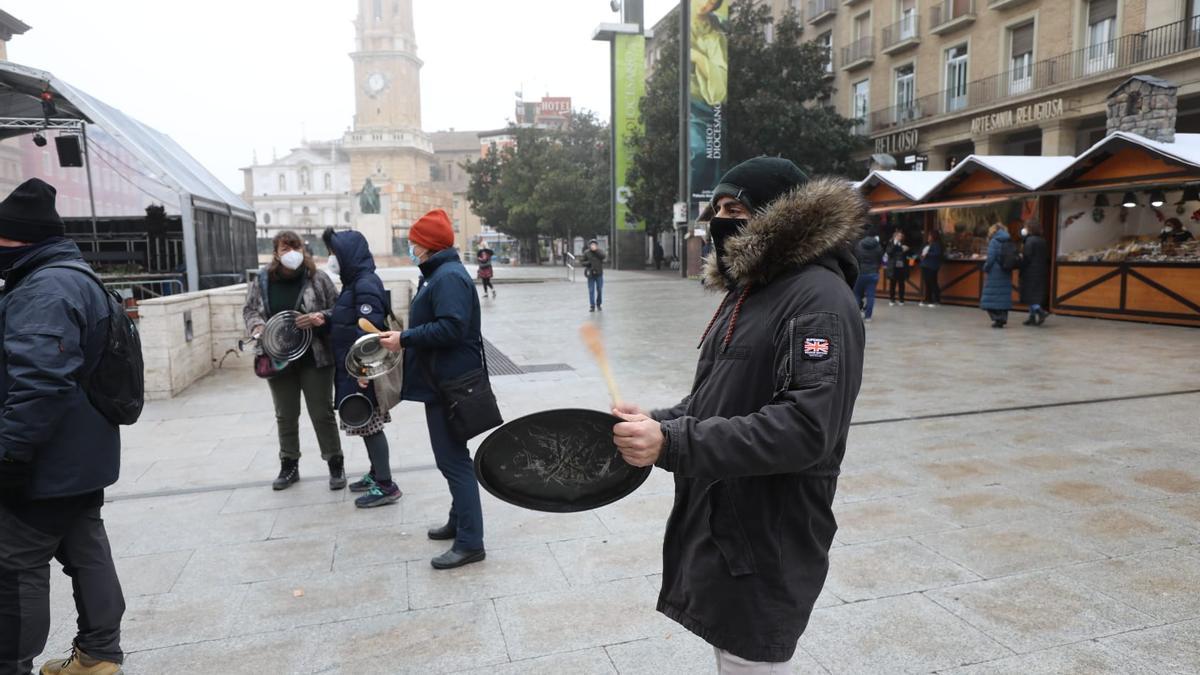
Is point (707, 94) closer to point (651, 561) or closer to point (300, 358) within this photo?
point (300, 358)

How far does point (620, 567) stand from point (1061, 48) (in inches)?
1004

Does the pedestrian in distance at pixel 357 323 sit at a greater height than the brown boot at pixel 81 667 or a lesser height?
greater

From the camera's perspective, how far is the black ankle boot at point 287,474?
5039 mm

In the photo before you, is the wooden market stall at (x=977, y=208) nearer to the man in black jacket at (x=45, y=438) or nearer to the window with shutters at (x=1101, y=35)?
the window with shutters at (x=1101, y=35)

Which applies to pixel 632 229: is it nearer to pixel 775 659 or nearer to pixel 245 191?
pixel 775 659

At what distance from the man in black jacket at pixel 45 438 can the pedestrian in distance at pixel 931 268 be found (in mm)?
16591

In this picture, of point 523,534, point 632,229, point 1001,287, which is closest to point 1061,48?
point 1001,287

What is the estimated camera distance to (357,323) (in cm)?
457

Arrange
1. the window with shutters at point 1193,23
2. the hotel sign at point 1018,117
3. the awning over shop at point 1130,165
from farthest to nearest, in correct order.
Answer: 1. the hotel sign at point 1018,117
2. the window with shutters at point 1193,23
3. the awning over shop at point 1130,165

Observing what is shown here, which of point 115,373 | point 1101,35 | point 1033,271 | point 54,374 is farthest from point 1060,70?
point 54,374

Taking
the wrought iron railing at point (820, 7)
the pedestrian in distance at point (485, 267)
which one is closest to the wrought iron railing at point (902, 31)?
the wrought iron railing at point (820, 7)

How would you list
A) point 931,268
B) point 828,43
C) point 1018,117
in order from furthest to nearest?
1. point 828,43
2. point 1018,117
3. point 931,268

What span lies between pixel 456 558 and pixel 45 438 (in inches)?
73.6

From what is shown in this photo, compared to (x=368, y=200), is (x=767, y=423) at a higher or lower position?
lower
